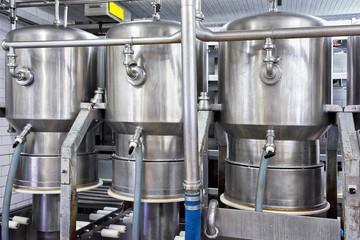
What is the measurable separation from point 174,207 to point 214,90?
76.2 inches

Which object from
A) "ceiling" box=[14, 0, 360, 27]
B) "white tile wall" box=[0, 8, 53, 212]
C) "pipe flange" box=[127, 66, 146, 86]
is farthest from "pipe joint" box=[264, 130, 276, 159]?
"white tile wall" box=[0, 8, 53, 212]

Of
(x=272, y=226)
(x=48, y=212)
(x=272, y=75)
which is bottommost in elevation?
(x=48, y=212)

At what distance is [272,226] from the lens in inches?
55.6

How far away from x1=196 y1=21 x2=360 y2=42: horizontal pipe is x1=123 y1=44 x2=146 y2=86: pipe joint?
0.40 m

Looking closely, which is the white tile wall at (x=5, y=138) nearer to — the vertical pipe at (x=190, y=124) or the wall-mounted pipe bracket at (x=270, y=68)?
the vertical pipe at (x=190, y=124)

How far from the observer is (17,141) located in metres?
2.01

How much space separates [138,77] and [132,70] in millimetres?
60

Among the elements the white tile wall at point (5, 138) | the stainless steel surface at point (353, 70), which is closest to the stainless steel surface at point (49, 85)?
the white tile wall at point (5, 138)

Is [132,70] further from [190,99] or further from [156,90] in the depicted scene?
[190,99]

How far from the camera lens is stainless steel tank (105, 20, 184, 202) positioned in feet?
6.04

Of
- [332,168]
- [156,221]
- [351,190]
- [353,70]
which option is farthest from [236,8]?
[351,190]

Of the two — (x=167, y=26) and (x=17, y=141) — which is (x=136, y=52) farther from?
(x=17, y=141)

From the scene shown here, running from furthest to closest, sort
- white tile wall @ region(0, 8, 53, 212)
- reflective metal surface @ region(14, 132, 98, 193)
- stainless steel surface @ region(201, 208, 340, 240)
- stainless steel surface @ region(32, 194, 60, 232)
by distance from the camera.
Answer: white tile wall @ region(0, 8, 53, 212) < stainless steel surface @ region(32, 194, 60, 232) < reflective metal surface @ region(14, 132, 98, 193) < stainless steel surface @ region(201, 208, 340, 240)

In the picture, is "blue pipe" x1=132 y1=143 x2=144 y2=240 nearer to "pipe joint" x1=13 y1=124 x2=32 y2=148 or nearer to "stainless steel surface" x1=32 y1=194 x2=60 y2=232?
"pipe joint" x1=13 y1=124 x2=32 y2=148
